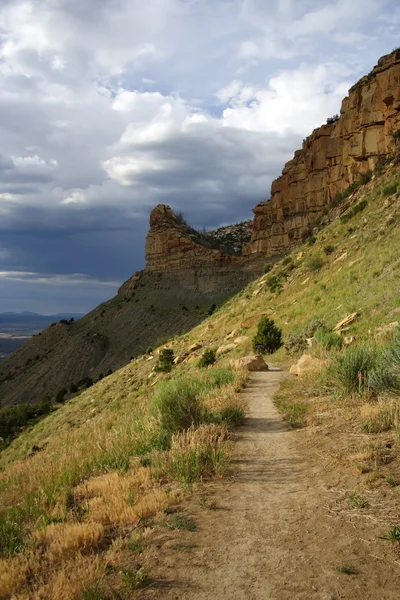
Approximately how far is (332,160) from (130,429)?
52791 millimetres

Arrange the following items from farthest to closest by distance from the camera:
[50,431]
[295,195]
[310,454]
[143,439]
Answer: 1. [295,195]
2. [50,431]
3. [143,439]
4. [310,454]

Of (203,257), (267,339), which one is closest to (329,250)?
(267,339)

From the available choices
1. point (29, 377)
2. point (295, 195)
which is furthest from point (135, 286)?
point (295, 195)

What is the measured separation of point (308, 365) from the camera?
11.9m

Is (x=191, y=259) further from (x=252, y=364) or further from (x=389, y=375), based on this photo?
(x=389, y=375)

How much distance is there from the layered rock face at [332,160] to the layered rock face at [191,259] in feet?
12.7

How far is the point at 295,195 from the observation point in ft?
201

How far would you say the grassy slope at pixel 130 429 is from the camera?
13.1 ft

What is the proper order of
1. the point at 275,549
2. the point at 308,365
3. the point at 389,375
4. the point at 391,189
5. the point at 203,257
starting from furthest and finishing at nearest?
the point at 203,257, the point at 391,189, the point at 308,365, the point at 389,375, the point at 275,549

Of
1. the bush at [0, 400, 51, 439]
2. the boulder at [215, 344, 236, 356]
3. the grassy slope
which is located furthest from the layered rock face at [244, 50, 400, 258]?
the bush at [0, 400, 51, 439]

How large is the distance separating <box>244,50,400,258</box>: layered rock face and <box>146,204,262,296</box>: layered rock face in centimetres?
386

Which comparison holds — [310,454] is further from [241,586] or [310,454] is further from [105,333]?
[105,333]

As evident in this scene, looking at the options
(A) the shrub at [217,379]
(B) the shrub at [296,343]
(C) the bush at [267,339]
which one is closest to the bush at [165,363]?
(C) the bush at [267,339]

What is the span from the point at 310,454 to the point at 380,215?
26870 mm
